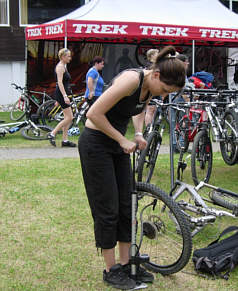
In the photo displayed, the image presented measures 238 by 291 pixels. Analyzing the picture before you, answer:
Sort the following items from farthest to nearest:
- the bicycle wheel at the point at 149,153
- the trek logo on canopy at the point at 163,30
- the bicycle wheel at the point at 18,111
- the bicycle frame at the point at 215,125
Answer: the bicycle wheel at the point at 18,111, the trek logo on canopy at the point at 163,30, the bicycle frame at the point at 215,125, the bicycle wheel at the point at 149,153

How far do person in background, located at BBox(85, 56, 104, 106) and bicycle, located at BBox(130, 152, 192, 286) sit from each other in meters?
6.97

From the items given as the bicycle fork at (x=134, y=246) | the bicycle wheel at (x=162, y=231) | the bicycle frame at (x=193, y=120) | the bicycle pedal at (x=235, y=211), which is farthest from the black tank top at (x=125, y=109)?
the bicycle frame at (x=193, y=120)

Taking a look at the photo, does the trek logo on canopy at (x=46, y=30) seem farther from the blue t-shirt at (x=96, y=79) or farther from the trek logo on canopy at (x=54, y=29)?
the blue t-shirt at (x=96, y=79)

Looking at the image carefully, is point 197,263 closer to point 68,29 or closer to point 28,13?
point 68,29

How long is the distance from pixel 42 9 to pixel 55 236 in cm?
1890

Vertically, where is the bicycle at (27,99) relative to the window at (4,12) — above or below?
below

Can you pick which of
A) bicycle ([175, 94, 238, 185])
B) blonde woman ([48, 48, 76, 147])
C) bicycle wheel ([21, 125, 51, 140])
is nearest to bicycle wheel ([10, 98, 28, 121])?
bicycle wheel ([21, 125, 51, 140])

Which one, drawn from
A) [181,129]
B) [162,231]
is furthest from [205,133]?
[162,231]

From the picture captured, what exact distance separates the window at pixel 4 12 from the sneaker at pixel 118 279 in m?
19.2

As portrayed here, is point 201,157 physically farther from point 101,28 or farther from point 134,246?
point 101,28

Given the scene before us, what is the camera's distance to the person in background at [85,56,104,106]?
34.1 feet

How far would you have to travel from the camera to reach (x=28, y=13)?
2141 cm

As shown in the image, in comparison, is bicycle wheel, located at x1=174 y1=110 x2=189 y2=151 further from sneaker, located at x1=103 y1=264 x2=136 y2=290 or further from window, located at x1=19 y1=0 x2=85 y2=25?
window, located at x1=19 y1=0 x2=85 y2=25

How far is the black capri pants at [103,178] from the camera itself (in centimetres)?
324
